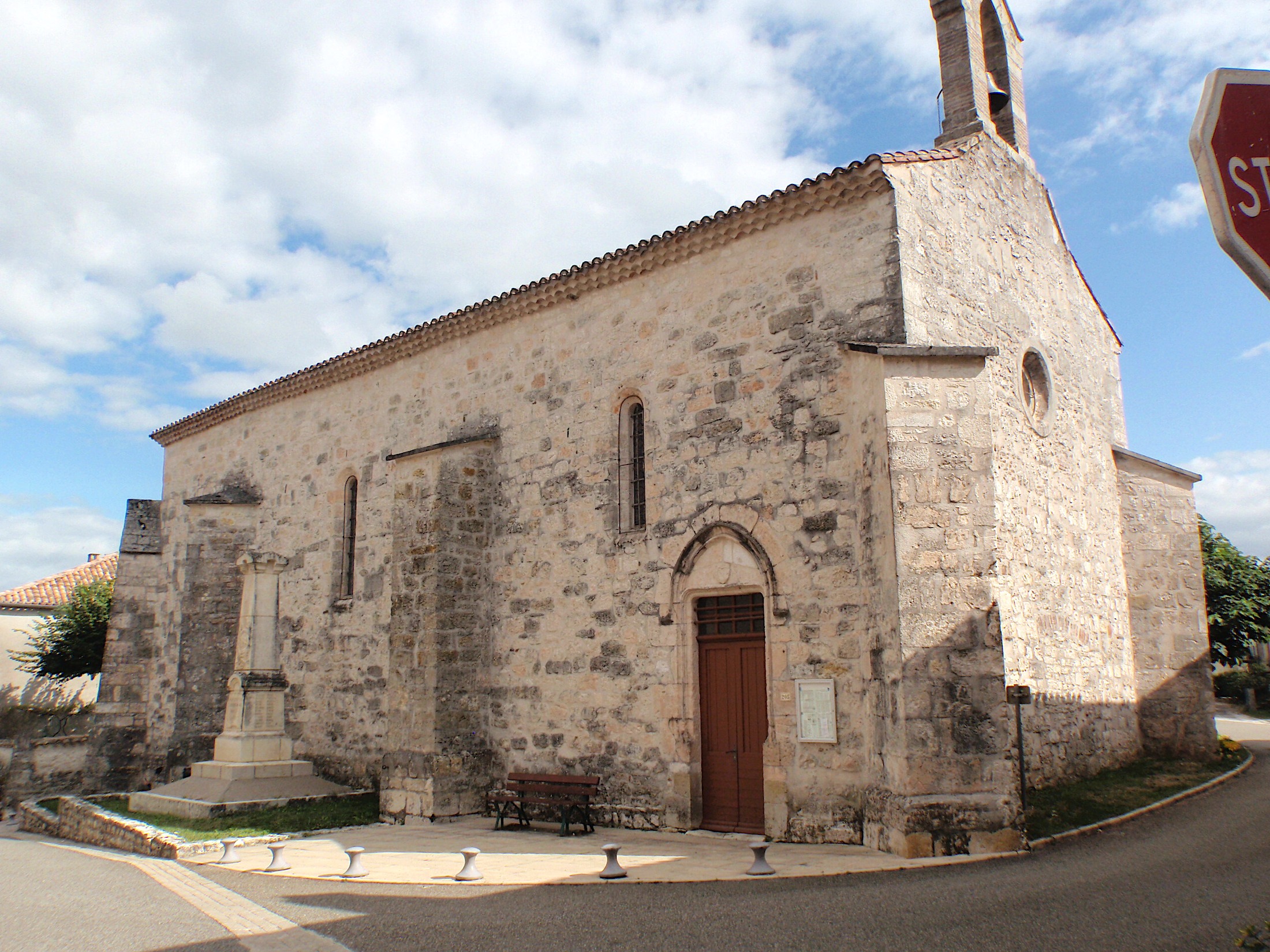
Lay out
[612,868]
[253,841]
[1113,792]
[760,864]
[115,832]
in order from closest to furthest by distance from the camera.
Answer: [760,864], [612,868], [1113,792], [253,841], [115,832]

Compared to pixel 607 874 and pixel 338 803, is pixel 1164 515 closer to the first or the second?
pixel 607 874

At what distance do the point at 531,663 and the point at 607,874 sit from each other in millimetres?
4382

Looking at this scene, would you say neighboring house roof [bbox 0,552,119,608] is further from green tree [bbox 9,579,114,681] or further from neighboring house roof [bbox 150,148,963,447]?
neighboring house roof [bbox 150,148,963,447]

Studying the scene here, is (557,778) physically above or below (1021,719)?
below

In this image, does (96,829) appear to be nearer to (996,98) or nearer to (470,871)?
(470,871)

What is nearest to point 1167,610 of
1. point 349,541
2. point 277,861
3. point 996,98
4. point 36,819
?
point 996,98

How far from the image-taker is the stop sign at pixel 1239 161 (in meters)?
2.18

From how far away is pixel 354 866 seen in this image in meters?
8.27

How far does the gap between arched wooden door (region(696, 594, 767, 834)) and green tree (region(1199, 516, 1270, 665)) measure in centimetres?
1517

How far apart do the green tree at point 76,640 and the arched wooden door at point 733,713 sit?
20353 millimetres

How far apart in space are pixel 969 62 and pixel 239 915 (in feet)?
39.2

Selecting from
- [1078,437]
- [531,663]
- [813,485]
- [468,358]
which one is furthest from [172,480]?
[1078,437]

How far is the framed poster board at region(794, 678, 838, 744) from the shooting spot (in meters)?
8.80

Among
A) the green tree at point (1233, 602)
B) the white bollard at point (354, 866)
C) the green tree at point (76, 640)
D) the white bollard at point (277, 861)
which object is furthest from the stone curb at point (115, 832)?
the green tree at point (1233, 602)
